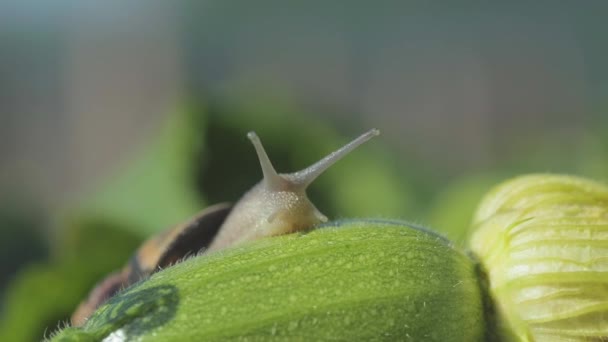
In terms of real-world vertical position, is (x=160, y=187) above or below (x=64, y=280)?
above

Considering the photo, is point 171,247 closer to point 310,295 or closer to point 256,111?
point 310,295

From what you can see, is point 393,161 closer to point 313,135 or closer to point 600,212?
point 313,135

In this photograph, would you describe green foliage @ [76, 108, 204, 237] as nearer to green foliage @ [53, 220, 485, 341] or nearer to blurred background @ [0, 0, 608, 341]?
blurred background @ [0, 0, 608, 341]

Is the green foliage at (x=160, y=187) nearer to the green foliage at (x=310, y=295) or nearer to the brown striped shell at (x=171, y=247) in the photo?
the brown striped shell at (x=171, y=247)

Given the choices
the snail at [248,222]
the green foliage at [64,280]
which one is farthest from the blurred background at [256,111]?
the snail at [248,222]

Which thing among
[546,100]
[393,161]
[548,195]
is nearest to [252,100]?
[393,161]

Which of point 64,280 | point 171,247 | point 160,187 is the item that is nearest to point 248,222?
point 171,247
